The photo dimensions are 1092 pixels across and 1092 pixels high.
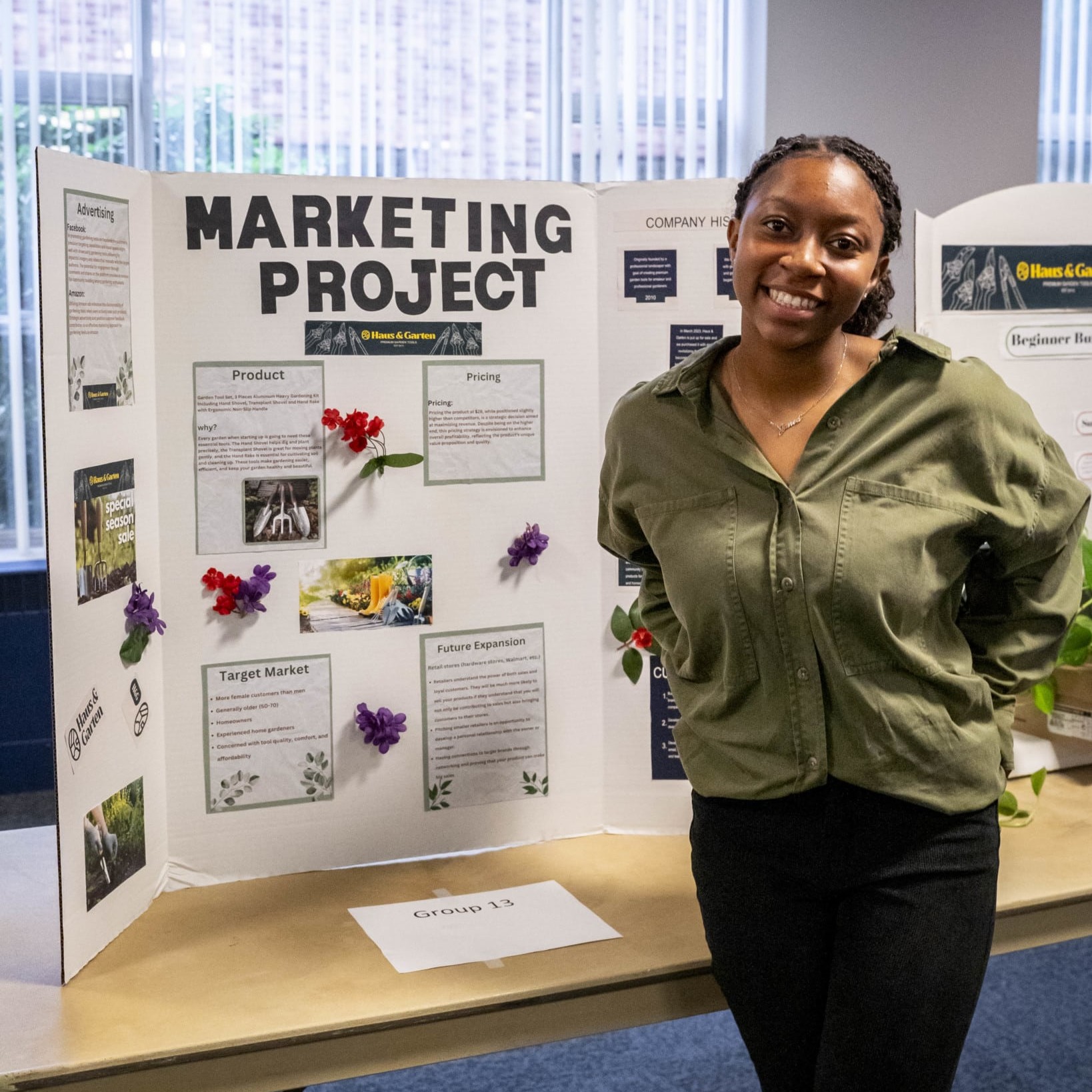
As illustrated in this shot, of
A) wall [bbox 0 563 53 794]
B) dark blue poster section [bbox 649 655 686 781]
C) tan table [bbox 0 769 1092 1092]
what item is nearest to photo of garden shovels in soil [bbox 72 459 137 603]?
tan table [bbox 0 769 1092 1092]

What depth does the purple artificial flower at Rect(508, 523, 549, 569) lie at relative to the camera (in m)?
2.22

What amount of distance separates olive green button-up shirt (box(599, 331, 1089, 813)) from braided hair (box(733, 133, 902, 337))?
0.52 feet

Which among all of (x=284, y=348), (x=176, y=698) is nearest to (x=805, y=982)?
(x=176, y=698)

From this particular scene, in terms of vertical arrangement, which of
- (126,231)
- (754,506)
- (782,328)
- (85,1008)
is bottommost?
(85,1008)

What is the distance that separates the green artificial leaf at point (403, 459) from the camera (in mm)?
2141

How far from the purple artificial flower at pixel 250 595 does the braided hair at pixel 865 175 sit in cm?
98

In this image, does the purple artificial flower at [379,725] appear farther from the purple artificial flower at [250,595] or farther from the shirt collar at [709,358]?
the shirt collar at [709,358]

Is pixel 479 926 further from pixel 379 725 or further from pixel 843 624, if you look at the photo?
pixel 843 624

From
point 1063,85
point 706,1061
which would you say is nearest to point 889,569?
point 706,1061

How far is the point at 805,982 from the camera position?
1499 millimetres

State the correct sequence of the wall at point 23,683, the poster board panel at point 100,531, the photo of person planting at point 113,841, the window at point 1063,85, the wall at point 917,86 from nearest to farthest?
the poster board panel at point 100,531, the photo of person planting at point 113,841, the wall at point 23,683, the wall at point 917,86, the window at point 1063,85

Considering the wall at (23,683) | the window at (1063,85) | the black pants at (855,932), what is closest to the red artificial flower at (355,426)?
the black pants at (855,932)

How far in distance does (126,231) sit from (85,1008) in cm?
111

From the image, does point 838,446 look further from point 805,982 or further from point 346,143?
point 346,143
